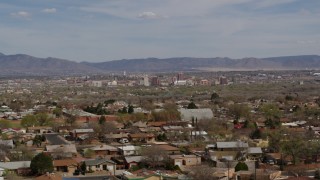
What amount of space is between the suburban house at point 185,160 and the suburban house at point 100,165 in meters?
2.63

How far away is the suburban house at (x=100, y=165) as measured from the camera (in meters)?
23.7

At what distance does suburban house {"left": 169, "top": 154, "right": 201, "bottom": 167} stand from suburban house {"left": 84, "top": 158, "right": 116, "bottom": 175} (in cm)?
263

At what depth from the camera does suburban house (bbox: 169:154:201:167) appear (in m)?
24.2

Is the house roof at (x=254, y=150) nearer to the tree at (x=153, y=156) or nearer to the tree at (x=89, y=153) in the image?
the tree at (x=153, y=156)

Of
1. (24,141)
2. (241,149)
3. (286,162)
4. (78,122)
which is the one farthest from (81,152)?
(78,122)

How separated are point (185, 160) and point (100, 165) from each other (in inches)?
144

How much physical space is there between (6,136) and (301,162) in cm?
1744

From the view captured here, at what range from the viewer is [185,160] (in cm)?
2444

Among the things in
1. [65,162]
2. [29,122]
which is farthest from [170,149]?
[29,122]

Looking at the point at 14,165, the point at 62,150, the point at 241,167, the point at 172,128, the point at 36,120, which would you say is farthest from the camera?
the point at 36,120

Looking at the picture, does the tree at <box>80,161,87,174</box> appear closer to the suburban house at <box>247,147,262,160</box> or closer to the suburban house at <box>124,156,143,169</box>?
the suburban house at <box>124,156,143,169</box>

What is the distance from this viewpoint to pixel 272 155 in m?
25.2

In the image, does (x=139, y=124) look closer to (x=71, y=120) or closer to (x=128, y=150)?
(x=71, y=120)

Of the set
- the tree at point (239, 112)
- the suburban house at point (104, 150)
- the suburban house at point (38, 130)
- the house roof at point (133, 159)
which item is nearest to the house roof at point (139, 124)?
the suburban house at point (38, 130)
